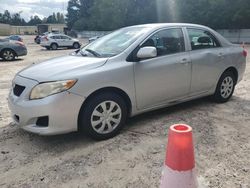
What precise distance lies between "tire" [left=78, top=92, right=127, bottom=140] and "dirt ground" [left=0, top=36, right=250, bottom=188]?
5.4 inches

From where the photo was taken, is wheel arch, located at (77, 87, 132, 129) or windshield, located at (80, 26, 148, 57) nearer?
wheel arch, located at (77, 87, 132, 129)

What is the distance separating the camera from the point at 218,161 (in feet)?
10.4

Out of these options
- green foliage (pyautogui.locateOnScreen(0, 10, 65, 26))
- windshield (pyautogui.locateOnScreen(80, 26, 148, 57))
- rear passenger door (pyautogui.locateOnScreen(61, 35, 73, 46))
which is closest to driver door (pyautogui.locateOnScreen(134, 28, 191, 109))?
windshield (pyautogui.locateOnScreen(80, 26, 148, 57))

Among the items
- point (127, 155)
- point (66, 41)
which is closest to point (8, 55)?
point (66, 41)

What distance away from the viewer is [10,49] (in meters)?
14.3

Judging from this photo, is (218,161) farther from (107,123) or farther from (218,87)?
(218,87)

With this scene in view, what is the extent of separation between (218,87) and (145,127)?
1.92 meters

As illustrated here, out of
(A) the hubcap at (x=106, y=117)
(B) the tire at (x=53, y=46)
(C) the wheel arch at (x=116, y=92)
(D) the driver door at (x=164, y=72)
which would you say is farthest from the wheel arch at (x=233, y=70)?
(B) the tire at (x=53, y=46)

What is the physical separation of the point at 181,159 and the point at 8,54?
1415 cm

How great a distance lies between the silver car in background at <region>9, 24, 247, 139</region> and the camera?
3.40 m

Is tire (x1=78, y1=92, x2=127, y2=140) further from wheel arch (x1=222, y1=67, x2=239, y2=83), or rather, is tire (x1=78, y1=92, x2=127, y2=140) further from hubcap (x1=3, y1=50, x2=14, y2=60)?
hubcap (x1=3, y1=50, x2=14, y2=60)

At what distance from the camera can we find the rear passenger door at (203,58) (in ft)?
15.5

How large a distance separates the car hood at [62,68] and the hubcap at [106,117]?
530 mm

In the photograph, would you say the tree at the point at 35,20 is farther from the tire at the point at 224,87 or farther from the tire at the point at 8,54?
the tire at the point at 224,87
